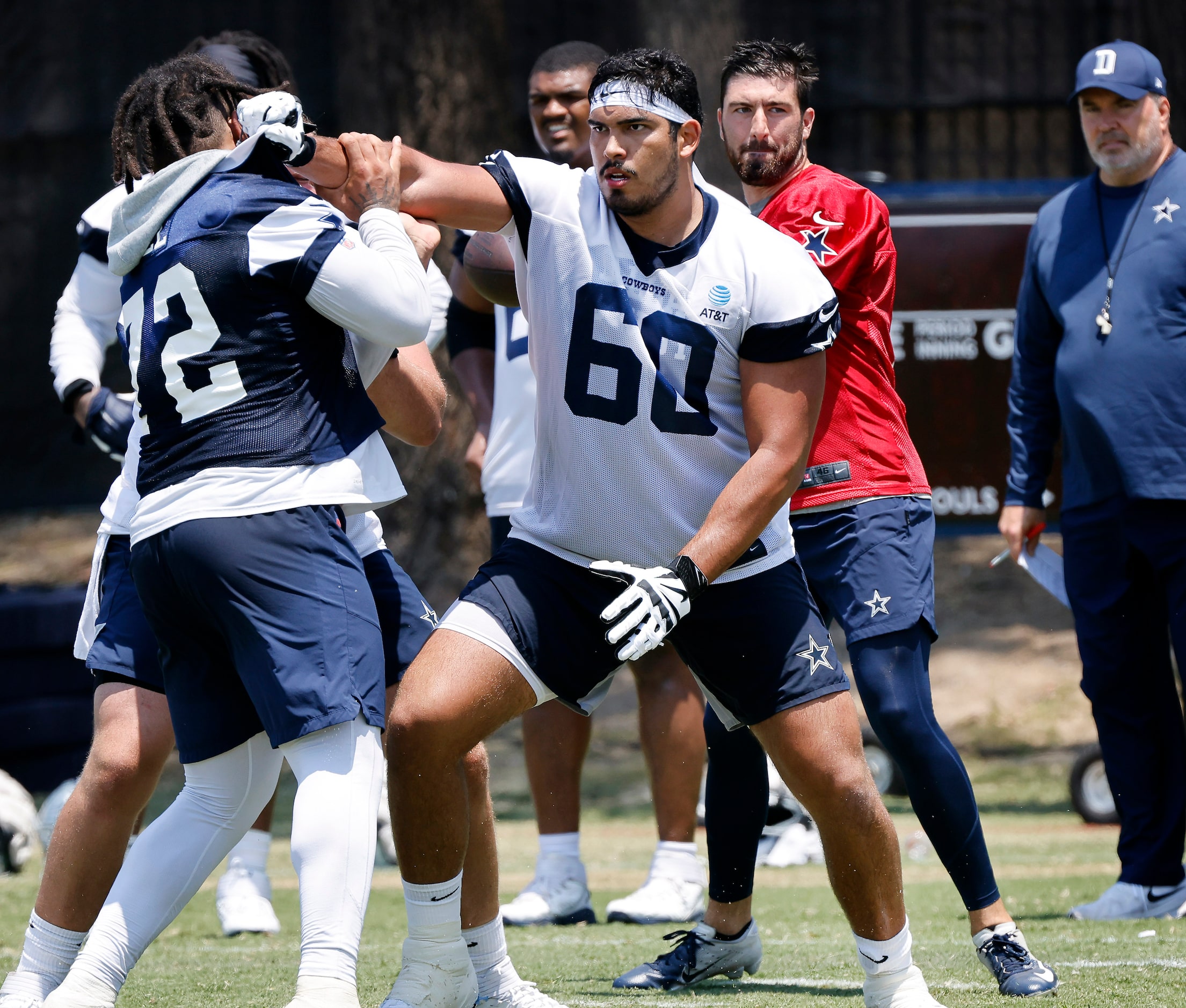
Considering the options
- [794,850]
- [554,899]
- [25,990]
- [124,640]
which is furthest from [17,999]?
[794,850]

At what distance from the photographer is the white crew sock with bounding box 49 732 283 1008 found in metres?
3.35

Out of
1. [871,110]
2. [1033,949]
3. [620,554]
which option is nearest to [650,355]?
[620,554]

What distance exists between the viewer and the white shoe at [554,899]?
5465 millimetres

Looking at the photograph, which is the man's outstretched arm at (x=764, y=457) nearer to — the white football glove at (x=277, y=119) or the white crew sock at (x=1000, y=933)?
the white football glove at (x=277, y=119)

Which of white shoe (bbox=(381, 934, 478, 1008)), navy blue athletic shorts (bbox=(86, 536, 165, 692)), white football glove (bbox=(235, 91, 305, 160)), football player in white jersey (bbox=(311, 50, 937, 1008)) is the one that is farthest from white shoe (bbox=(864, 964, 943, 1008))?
white football glove (bbox=(235, 91, 305, 160))

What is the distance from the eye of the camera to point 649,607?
A: 135 inches

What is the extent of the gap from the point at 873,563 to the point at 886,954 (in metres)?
1.05

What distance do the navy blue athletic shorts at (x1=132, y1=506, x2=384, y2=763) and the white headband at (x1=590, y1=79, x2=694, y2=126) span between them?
1178mm

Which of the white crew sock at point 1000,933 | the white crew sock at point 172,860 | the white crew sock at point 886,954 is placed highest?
the white crew sock at point 172,860

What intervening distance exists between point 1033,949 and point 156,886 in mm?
2589

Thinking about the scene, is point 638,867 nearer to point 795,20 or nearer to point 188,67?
point 188,67

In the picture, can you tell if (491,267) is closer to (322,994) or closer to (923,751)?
(923,751)

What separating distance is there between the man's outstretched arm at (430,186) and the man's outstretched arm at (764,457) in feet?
2.33

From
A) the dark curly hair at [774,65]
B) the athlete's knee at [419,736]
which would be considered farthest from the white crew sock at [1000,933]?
the dark curly hair at [774,65]
